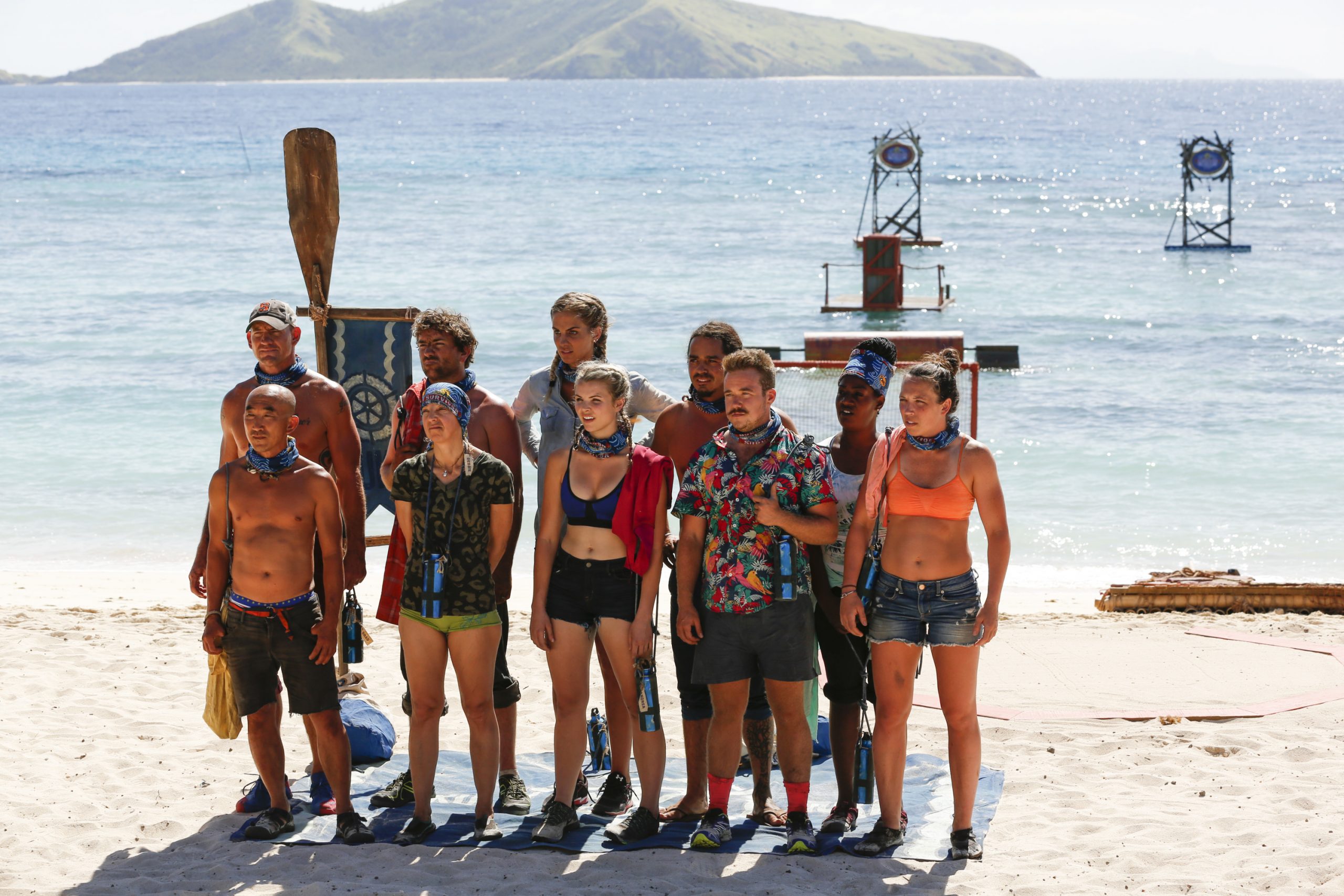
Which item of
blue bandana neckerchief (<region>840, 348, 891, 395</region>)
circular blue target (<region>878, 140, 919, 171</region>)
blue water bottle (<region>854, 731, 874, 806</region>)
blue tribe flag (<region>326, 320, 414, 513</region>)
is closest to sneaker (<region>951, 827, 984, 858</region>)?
blue water bottle (<region>854, 731, 874, 806</region>)

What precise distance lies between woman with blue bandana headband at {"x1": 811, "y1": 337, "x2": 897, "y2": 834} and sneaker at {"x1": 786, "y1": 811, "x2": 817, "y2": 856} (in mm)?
126

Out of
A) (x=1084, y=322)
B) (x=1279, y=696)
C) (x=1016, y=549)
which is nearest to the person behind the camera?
(x=1279, y=696)

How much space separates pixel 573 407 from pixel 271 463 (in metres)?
1.18

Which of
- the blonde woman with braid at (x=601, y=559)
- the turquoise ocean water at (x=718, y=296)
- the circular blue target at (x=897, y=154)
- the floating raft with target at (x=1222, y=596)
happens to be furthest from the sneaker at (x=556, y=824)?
the circular blue target at (x=897, y=154)

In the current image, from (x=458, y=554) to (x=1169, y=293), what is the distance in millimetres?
30699

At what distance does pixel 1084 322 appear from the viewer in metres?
28.1

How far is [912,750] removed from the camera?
6.26 m

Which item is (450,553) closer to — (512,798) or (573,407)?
(573,407)

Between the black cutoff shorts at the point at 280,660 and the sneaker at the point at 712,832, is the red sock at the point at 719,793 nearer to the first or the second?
the sneaker at the point at 712,832

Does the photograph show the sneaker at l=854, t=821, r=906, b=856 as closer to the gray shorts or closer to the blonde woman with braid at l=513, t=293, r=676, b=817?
the gray shorts

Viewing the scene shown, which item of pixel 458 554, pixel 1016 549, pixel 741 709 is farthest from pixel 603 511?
pixel 1016 549

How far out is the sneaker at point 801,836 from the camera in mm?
4844

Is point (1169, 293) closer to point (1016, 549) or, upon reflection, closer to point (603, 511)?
point (1016, 549)

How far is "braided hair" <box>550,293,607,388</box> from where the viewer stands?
5.11 meters
